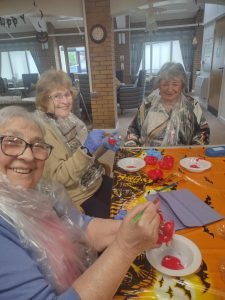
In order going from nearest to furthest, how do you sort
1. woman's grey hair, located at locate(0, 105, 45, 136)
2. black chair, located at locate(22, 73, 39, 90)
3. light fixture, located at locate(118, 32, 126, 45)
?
woman's grey hair, located at locate(0, 105, 45, 136) < black chair, located at locate(22, 73, 39, 90) < light fixture, located at locate(118, 32, 126, 45)

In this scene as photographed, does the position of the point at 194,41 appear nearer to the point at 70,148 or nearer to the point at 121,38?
the point at 121,38

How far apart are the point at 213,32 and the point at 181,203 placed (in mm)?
5832

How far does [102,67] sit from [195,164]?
3078mm

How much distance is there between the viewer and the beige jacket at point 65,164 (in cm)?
128

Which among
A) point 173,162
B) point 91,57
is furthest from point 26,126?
point 91,57

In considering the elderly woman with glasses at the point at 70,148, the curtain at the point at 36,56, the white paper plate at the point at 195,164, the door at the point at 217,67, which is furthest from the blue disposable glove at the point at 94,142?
the curtain at the point at 36,56

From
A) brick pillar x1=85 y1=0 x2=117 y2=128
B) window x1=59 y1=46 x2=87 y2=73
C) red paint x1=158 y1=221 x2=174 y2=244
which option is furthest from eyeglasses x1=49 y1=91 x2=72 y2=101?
window x1=59 y1=46 x2=87 y2=73

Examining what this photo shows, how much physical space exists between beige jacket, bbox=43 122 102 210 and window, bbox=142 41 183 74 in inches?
318

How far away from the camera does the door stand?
486 centimetres

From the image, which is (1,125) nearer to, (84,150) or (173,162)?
(84,150)

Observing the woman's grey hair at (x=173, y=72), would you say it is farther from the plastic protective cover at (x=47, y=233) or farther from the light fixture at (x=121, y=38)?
the light fixture at (x=121, y=38)

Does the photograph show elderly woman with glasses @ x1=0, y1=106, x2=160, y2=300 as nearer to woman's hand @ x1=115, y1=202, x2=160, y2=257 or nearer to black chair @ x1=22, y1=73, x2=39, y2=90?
woman's hand @ x1=115, y1=202, x2=160, y2=257

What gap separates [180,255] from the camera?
0.74 meters

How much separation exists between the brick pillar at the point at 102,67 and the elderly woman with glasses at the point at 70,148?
2346 mm
